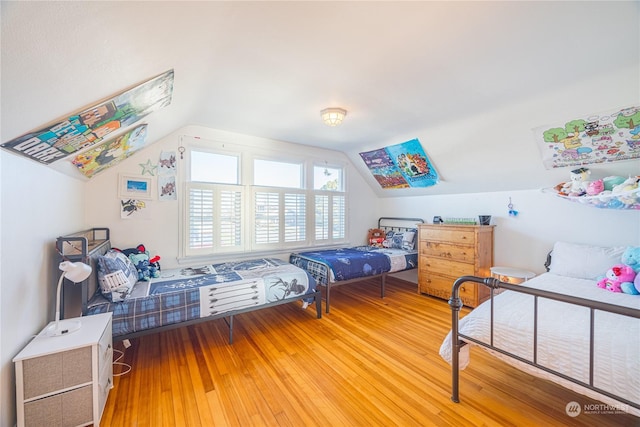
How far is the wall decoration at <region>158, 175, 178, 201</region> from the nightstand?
188 centimetres

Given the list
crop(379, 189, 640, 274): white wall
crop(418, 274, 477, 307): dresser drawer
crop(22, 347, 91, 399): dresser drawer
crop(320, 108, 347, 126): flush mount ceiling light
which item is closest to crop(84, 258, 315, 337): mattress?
Result: crop(22, 347, 91, 399): dresser drawer

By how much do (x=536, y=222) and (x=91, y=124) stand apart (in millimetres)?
4600

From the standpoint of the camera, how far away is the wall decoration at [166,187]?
3139 mm

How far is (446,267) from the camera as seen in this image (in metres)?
3.60

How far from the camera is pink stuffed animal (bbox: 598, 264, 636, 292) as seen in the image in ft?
7.22

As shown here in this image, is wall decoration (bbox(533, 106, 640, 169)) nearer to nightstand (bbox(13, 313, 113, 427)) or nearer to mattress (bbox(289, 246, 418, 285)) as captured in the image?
mattress (bbox(289, 246, 418, 285))

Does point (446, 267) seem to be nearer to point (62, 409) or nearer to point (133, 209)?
point (62, 409)

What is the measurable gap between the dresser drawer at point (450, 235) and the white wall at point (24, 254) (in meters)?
4.15

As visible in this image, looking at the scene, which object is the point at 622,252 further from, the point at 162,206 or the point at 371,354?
the point at 162,206

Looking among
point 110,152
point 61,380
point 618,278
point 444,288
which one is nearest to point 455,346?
point 618,278

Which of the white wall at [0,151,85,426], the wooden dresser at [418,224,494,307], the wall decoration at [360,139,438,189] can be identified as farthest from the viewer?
the wall decoration at [360,139,438,189]

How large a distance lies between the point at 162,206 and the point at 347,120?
2.55 m

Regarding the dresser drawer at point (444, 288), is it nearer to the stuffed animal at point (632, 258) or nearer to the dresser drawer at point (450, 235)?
the dresser drawer at point (450, 235)

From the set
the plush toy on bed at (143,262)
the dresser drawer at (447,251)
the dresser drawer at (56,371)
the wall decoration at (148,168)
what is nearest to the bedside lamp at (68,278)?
the dresser drawer at (56,371)
